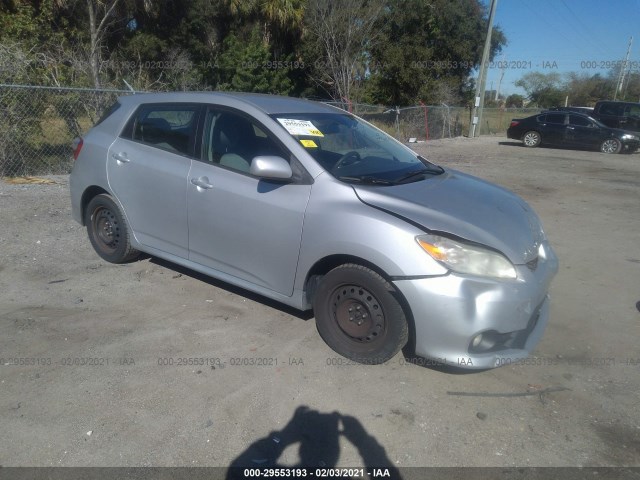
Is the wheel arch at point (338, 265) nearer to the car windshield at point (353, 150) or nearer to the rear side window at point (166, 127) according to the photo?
the car windshield at point (353, 150)

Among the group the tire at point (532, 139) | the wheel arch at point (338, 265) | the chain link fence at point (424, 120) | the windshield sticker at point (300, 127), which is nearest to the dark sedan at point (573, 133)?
the tire at point (532, 139)

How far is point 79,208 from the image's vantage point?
5531 millimetres

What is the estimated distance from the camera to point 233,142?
4340 mm

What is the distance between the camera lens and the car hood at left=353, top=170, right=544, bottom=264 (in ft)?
11.4

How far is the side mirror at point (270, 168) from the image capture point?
375cm

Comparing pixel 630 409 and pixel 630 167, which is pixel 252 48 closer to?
pixel 630 167

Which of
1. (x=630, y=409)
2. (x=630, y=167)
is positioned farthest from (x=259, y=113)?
(x=630, y=167)

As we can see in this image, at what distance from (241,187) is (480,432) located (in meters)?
2.37

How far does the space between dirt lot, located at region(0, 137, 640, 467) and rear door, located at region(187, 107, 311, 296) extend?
0.51 meters

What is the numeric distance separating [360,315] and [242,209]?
1.21 metres

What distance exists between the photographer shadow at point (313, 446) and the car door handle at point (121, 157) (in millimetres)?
2939

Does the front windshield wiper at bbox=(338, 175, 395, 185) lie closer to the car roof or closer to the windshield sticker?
the windshield sticker

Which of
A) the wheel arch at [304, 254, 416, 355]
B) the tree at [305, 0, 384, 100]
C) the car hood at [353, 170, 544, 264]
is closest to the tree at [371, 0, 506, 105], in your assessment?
the tree at [305, 0, 384, 100]

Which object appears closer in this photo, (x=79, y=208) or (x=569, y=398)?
(x=569, y=398)
